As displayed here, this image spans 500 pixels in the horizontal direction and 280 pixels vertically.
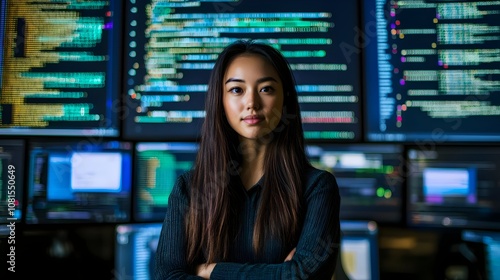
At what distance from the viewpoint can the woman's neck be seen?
3.60 ft

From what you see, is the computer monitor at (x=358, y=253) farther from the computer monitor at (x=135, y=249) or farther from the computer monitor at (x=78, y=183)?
the computer monitor at (x=78, y=183)

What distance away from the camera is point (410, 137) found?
166 centimetres

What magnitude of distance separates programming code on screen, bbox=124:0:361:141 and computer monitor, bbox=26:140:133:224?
14 centimetres

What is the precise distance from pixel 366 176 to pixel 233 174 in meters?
0.74

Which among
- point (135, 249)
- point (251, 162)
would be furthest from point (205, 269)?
point (135, 249)

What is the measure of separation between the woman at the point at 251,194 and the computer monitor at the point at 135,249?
0.60 m

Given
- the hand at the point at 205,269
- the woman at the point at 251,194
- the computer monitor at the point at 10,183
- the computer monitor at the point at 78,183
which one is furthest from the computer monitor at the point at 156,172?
the hand at the point at 205,269

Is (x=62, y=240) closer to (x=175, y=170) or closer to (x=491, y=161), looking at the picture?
(x=175, y=170)

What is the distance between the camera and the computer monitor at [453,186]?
63.9 inches

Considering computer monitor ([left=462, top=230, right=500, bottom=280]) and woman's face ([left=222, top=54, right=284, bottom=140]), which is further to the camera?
computer monitor ([left=462, top=230, right=500, bottom=280])

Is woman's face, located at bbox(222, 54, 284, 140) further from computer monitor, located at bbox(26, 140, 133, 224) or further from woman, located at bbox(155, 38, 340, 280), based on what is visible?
computer monitor, located at bbox(26, 140, 133, 224)

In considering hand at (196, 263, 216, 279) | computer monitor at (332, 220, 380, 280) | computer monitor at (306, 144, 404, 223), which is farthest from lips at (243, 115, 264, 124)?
computer monitor at (332, 220, 380, 280)

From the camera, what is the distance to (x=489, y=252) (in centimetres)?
159

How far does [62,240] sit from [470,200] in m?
1.55
